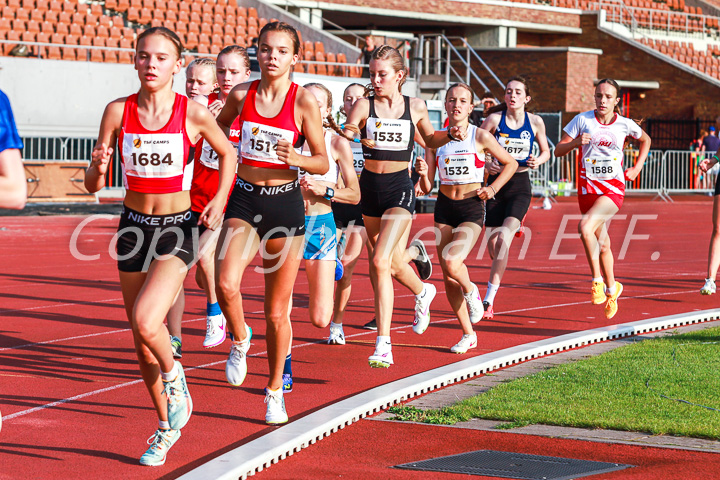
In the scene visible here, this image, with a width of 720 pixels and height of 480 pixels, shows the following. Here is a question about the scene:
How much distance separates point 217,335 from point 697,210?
73.6 ft

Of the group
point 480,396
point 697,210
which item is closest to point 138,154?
point 480,396

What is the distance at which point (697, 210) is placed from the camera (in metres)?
28.1

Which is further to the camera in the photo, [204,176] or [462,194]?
[462,194]

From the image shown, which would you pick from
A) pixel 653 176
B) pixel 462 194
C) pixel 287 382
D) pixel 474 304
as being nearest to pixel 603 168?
pixel 462 194

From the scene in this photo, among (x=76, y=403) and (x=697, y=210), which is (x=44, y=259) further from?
(x=697, y=210)

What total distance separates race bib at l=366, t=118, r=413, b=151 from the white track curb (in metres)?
1.70

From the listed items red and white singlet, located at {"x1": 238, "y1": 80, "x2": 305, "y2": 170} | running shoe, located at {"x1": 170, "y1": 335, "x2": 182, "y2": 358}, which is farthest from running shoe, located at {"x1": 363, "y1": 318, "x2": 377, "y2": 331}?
red and white singlet, located at {"x1": 238, "y1": 80, "x2": 305, "y2": 170}

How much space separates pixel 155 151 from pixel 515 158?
19.4 ft

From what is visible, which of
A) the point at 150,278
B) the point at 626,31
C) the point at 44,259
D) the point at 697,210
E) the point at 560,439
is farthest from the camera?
the point at 626,31

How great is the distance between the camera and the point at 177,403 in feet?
16.7

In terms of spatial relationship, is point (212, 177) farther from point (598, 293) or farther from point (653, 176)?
point (653, 176)

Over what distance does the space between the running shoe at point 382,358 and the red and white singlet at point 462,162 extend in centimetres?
201

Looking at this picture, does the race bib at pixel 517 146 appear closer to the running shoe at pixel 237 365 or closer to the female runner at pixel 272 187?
the female runner at pixel 272 187

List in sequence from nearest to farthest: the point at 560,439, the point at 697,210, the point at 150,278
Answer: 1. the point at 150,278
2. the point at 560,439
3. the point at 697,210
